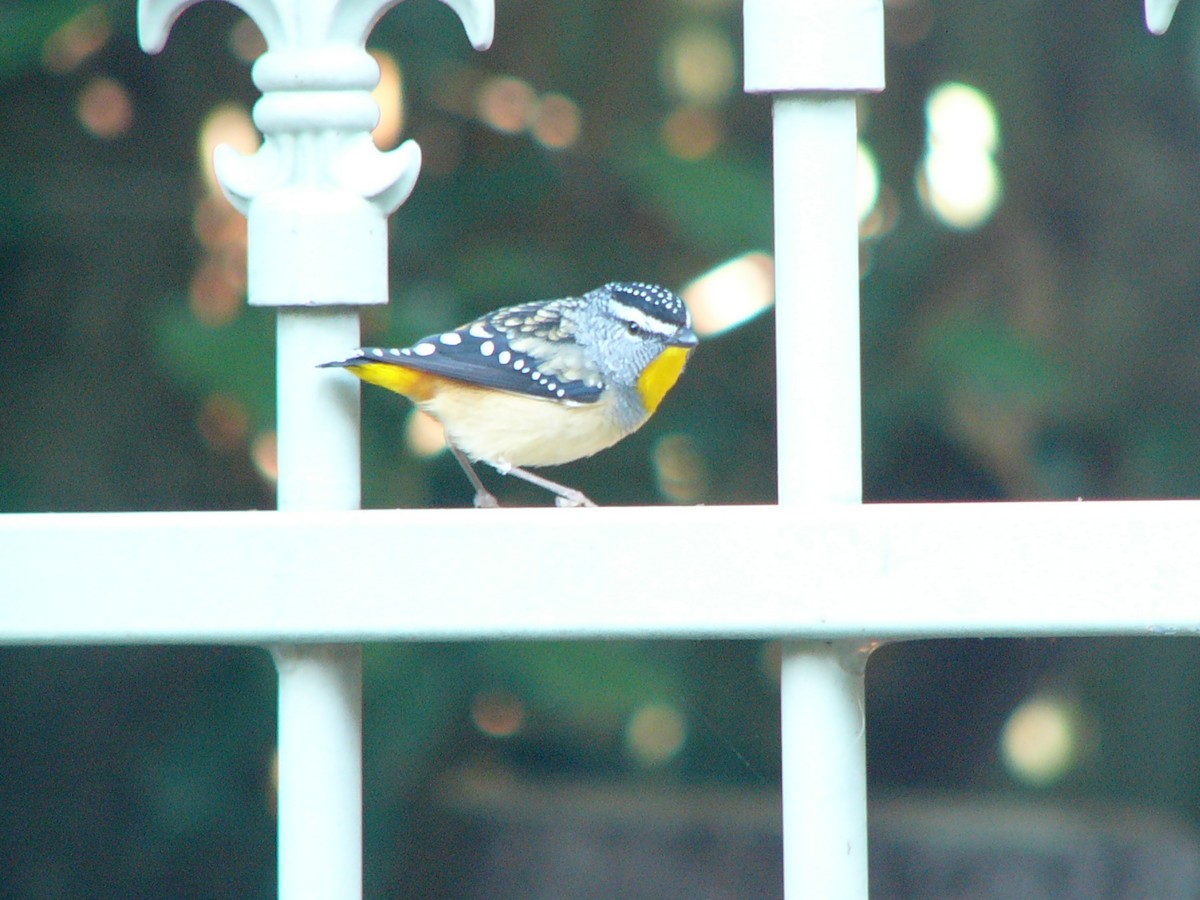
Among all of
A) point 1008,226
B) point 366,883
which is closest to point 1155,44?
point 1008,226

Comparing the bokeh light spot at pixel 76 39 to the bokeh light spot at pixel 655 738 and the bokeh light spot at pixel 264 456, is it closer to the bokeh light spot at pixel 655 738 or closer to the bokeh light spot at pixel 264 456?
the bokeh light spot at pixel 264 456

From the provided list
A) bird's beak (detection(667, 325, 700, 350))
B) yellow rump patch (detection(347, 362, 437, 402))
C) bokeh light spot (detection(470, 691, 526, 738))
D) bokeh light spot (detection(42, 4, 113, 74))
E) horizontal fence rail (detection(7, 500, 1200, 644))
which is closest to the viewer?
horizontal fence rail (detection(7, 500, 1200, 644))

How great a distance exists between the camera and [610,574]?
4.83ft

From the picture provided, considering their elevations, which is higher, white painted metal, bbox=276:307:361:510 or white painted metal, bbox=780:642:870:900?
white painted metal, bbox=276:307:361:510

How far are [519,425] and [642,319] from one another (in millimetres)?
386

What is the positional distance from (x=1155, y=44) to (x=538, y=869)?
9.23 ft

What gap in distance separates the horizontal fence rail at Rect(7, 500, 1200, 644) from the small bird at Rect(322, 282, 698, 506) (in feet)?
1.75

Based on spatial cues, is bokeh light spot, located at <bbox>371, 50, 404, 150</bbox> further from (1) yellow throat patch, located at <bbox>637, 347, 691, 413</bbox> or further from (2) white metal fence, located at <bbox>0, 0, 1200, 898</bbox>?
(2) white metal fence, located at <bbox>0, 0, 1200, 898</bbox>

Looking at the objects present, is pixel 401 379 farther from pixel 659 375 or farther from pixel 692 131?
pixel 692 131

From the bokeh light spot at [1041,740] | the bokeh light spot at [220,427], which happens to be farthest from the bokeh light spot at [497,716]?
the bokeh light spot at [1041,740]

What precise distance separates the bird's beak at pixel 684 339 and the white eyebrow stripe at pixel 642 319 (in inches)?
0.5

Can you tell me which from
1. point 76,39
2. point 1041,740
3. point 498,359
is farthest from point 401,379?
point 1041,740

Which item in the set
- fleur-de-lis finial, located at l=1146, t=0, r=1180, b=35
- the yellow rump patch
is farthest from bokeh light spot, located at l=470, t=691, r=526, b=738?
fleur-de-lis finial, located at l=1146, t=0, r=1180, b=35

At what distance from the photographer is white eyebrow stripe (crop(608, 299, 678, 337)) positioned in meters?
2.60
